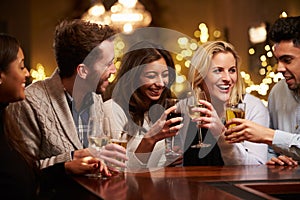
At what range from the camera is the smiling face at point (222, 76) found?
129 inches

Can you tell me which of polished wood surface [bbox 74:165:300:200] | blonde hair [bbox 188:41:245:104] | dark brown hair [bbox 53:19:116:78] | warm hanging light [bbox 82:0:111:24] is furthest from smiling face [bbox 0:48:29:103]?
warm hanging light [bbox 82:0:111:24]

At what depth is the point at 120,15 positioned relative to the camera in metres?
5.93

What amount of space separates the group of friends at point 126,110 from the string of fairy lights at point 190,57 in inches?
100

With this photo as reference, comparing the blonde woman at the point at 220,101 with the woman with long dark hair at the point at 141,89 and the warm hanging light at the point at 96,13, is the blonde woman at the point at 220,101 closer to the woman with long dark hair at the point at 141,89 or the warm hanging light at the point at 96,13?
the woman with long dark hair at the point at 141,89

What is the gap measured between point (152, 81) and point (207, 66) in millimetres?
342

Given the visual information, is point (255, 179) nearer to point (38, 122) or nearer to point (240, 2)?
point (38, 122)

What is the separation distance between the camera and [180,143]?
2.95 m

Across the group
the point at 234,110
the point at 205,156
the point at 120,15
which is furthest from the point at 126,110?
the point at 120,15

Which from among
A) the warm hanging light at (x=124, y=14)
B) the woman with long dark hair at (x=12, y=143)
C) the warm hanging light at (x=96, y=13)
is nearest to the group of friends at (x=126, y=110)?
the woman with long dark hair at (x=12, y=143)

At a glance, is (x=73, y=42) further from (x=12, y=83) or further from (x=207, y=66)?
(x=207, y=66)

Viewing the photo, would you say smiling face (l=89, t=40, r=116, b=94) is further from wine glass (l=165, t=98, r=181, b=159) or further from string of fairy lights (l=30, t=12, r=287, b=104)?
string of fairy lights (l=30, t=12, r=287, b=104)

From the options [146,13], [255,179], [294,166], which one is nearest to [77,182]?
[255,179]

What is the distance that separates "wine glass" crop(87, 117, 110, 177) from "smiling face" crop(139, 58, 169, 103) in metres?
0.83

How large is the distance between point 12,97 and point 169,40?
4.72 meters
